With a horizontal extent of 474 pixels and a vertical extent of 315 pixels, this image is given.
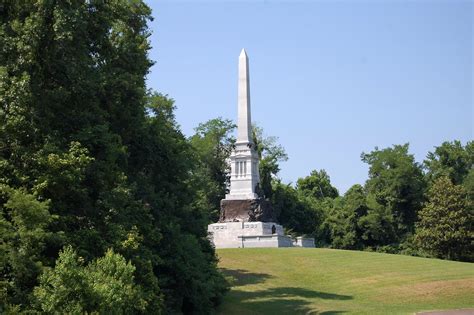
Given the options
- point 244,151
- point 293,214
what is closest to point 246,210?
point 244,151

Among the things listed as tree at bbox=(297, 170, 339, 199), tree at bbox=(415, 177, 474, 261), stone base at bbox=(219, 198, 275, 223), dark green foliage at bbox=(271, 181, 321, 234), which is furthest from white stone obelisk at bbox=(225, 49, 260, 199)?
tree at bbox=(297, 170, 339, 199)

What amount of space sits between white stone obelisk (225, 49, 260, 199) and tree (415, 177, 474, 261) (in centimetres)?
1572

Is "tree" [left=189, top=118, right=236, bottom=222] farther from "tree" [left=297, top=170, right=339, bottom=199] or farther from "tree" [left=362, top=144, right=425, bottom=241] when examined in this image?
"tree" [left=297, top=170, right=339, bottom=199]

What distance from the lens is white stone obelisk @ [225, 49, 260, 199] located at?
2159 inches

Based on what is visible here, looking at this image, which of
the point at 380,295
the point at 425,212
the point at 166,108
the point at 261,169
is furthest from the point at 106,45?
the point at 261,169

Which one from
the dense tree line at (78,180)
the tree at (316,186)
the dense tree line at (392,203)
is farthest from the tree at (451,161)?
the dense tree line at (78,180)

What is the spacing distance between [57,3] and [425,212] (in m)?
46.4

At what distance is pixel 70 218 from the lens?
19.8 metres

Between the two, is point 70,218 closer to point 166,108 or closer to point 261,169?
point 166,108

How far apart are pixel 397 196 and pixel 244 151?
22.7 m

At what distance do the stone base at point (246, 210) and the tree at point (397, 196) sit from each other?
58.2 ft

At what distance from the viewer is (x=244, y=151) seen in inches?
2186

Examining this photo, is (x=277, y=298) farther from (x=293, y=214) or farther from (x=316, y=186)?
(x=316, y=186)

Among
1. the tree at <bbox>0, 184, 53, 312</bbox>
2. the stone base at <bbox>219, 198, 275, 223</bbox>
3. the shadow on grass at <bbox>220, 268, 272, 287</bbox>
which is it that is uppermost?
the stone base at <bbox>219, 198, 275, 223</bbox>
